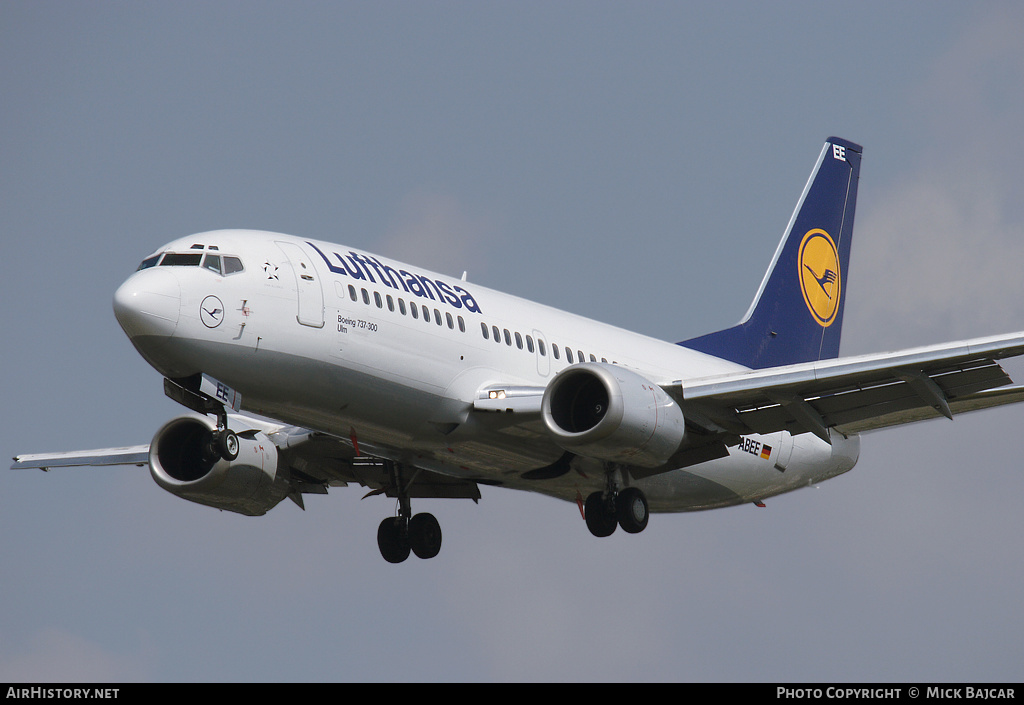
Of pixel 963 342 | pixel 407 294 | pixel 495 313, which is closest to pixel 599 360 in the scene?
pixel 495 313

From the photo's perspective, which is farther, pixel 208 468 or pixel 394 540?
pixel 394 540

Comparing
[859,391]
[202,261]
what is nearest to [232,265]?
[202,261]

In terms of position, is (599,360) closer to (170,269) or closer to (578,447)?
(578,447)

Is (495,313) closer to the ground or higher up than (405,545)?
higher up

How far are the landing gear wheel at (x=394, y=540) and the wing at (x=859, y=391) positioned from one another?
24.2ft

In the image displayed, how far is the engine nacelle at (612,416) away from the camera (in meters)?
26.8

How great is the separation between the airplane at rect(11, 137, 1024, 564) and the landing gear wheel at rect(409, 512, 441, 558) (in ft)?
0.14

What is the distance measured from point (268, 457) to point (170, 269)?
7.83 meters

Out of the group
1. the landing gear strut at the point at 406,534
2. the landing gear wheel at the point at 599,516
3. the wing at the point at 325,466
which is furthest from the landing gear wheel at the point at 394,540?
the landing gear wheel at the point at 599,516

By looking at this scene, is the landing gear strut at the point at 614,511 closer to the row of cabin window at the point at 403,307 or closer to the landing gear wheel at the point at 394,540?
the row of cabin window at the point at 403,307

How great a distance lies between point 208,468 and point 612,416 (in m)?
9.58

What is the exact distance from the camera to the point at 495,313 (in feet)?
95.7

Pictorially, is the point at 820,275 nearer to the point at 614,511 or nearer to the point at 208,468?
the point at 614,511

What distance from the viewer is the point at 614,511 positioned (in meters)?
29.4
